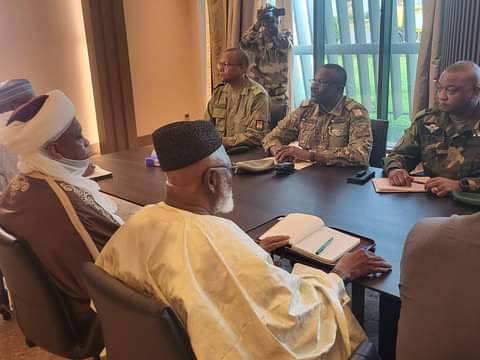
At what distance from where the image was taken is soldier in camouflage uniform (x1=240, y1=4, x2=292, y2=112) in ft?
13.2

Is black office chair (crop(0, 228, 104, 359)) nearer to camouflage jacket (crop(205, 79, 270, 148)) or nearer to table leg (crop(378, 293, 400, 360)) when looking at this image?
table leg (crop(378, 293, 400, 360))

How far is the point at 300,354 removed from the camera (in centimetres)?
99

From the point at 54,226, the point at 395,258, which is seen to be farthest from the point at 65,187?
the point at 395,258

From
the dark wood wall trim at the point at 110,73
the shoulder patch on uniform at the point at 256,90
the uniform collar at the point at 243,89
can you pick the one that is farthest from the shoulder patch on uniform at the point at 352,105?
the dark wood wall trim at the point at 110,73

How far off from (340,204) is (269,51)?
2.57m

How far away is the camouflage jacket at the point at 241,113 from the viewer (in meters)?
3.01

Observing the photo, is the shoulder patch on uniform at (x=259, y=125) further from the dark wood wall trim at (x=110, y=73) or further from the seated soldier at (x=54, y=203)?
the dark wood wall trim at (x=110, y=73)

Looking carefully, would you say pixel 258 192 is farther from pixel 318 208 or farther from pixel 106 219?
pixel 106 219

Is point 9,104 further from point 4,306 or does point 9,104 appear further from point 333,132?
point 333,132

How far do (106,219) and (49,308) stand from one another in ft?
1.01

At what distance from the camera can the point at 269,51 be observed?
406 cm

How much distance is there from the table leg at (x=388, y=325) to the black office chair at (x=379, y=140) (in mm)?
1417

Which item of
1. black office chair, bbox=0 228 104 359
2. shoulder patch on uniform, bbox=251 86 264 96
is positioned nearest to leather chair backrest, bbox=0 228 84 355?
black office chair, bbox=0 228 104 359

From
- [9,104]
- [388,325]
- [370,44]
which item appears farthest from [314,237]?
[370,44]
